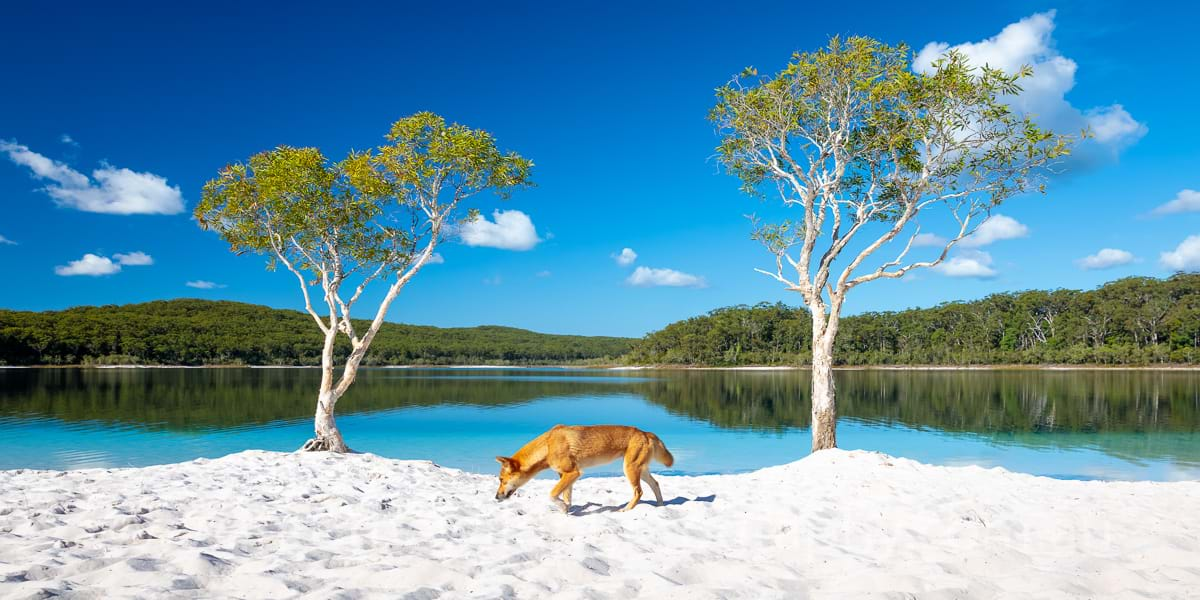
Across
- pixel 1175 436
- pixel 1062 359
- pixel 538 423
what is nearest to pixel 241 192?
pixel 538 423

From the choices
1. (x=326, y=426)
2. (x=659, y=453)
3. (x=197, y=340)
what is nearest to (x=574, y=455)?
(x=659, y=453)

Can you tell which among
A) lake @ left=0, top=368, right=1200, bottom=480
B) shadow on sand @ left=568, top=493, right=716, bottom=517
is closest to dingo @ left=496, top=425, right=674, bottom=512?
shadow on sand @ left=568, top=493, right=716, bottom=517

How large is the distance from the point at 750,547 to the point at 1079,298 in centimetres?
11764

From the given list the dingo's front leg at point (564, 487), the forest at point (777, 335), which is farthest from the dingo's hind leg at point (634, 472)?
the forest at point (777, 335)

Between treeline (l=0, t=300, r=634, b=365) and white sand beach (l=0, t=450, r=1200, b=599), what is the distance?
103589mm

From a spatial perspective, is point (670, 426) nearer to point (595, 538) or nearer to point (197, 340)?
point (595, 538)

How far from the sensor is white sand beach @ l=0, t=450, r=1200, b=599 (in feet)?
15.4

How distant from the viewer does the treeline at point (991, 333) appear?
292 feet

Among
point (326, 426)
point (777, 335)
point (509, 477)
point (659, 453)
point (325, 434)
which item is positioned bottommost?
point (325, 434)

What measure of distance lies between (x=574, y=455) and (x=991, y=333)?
11397 centimetres

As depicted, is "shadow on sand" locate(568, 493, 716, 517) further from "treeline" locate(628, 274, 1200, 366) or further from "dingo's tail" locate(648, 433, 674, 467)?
"treeline" locate(628, 274, 1200, 366)

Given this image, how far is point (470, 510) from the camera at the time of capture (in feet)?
25.2

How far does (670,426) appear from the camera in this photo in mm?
25328

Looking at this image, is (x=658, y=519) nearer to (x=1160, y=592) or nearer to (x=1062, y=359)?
(x=1160, y=592)
